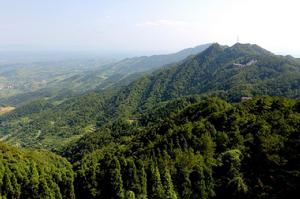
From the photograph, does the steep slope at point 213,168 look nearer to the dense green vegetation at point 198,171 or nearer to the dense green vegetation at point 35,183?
the dense green vegetation at point 198,171

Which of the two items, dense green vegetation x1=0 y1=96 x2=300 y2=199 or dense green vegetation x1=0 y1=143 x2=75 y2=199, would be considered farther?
dense green vegetation x1=0 y1=143 x2=75 y2=199

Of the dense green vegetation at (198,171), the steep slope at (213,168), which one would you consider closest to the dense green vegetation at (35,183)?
the dense green vegetation at (198,171)

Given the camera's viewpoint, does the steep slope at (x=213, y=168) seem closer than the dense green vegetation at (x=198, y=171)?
Yes

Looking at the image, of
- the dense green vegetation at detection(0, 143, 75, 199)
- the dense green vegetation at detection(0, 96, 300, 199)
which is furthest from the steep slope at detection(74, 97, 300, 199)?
the dense green vegetation at detection(0, 143, 75, 199)

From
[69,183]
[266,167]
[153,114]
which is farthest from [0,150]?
[153,114]

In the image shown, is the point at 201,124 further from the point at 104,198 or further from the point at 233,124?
the point at 104,198

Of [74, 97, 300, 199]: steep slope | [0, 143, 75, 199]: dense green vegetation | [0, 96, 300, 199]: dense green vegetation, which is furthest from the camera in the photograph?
[0, 143, 75, 199]: dense green vegetation

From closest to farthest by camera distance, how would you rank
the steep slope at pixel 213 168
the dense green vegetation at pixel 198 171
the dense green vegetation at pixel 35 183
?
1. the steep slope at pixel 213 168
2. the dense green vegetation at pixel 198 171
3. the dense green vegetation at pixel 35 183

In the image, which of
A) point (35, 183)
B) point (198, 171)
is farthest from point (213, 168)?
point (35, 183)

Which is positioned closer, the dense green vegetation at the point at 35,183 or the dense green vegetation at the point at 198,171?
the dense green vegetation at the point at 198,171

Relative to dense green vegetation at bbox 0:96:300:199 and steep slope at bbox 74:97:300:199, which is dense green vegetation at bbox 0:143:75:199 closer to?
dense green vegetation at bbox 0:96:300:199

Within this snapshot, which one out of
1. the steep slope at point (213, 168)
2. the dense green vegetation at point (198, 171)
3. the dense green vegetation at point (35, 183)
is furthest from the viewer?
the dense green vegetation at point (35, 183)

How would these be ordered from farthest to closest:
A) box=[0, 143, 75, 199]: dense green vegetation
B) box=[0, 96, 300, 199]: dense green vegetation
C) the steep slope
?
box=[0, 143, 75, 199]: dense green vegetation
box=[0, 96, 300, 199]: dense green vegetation
the steep slope
